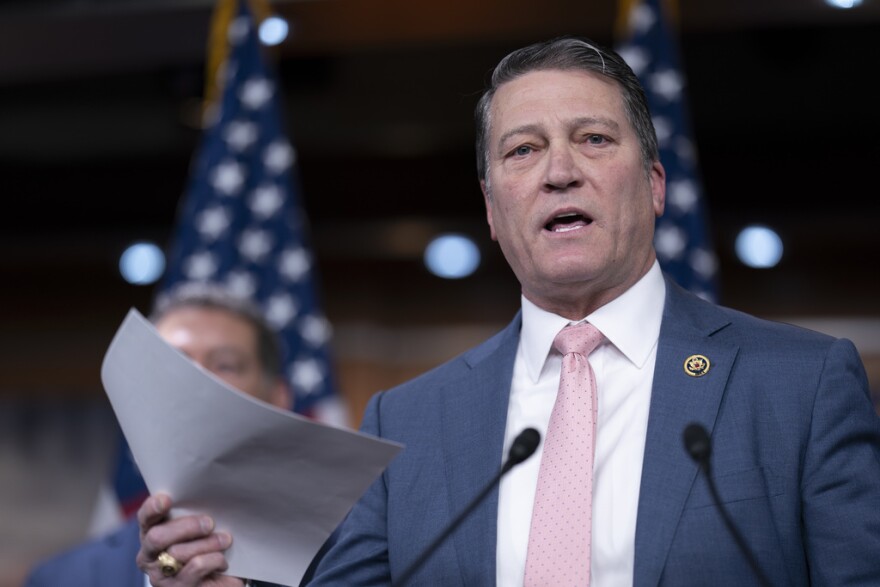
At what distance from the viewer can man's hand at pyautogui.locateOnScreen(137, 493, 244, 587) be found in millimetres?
1516

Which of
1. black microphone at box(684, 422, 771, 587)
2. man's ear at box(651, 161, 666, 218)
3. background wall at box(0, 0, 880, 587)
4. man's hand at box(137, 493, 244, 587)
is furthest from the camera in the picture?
background wall at box(0, 0, 880, 587)

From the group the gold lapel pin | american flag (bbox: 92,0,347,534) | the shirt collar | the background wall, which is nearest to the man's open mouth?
the shirt collar

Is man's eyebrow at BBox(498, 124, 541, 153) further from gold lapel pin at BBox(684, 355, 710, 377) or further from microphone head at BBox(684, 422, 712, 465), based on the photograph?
microphone head at BBox(684, 422, 712, 465)

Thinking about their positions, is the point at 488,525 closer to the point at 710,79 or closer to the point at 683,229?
the point at 683,229

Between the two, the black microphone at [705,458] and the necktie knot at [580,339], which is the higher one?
the necktie knot at [580,339]

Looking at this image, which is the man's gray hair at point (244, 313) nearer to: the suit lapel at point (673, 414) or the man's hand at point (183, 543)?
the man's hand at point (183, 543)

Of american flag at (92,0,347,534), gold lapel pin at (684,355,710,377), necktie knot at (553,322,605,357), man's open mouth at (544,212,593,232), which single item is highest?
american flag at (92,0,347,534)

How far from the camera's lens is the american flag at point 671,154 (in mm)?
3383

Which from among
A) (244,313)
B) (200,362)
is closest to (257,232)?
(244,313)

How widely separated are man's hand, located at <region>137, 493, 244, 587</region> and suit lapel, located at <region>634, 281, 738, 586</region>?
57cm

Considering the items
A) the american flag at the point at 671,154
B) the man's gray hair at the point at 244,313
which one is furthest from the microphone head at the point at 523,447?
the american flag at the point at 671,154

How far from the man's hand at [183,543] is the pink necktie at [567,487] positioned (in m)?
0.43

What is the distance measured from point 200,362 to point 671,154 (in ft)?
5.27

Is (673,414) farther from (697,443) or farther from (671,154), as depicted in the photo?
(671,154)
